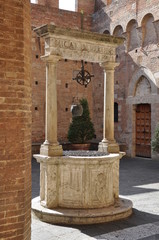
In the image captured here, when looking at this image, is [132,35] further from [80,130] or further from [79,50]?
[79,50]

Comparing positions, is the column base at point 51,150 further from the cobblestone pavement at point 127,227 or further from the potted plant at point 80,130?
the potted plant at point 80,130

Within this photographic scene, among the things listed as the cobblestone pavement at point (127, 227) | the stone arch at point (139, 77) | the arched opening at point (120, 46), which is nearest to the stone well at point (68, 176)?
the cobblestone pavement at point (127, 227)

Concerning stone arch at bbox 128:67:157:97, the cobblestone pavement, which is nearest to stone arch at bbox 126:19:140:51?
stone arch at bbox 128:67:157:97

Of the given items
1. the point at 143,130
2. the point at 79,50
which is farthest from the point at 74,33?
the point at 143,130

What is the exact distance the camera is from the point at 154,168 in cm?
1169

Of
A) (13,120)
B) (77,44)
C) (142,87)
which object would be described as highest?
(77,44)

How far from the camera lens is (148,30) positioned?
45.3ft

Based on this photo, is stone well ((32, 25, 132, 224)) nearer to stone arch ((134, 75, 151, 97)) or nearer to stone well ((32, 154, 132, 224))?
stone well ((32, 154, 132, 224))

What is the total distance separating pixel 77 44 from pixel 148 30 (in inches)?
323

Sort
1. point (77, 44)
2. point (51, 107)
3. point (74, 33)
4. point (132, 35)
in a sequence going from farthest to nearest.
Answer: point (132, 35)
point (77, 44)
point (74, 33)
point (51, 107)

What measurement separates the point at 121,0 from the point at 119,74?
11.1ft

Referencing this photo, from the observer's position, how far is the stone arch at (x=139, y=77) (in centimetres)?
1330

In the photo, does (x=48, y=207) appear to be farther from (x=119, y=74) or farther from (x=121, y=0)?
(x=121, y=0)

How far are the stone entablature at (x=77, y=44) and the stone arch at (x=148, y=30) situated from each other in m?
7.11
